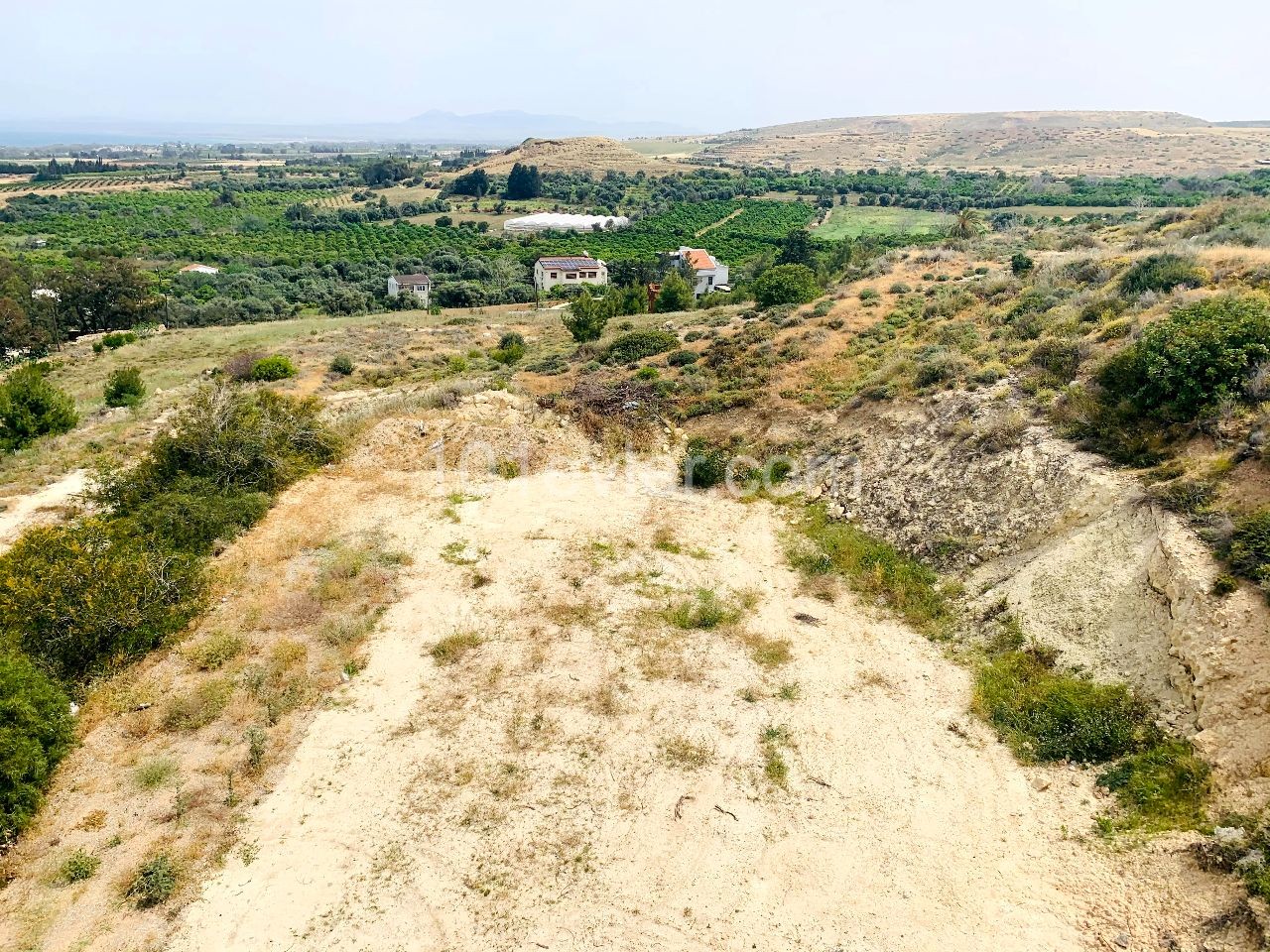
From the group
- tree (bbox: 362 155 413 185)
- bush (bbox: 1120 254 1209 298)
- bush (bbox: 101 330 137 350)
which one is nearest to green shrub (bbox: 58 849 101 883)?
bush (bbox: 1120 254 1209 298)

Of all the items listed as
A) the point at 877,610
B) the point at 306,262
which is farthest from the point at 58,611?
the point at 306,262

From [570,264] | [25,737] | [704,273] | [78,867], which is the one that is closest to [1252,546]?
[78,867]

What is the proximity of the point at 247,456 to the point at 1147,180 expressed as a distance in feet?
390

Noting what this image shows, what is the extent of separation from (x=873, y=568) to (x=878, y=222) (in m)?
76.3

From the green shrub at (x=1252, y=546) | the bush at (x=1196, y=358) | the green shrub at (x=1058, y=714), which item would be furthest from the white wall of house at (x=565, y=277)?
the green shrub at (x=1252, y=546)

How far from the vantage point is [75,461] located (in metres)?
22.7

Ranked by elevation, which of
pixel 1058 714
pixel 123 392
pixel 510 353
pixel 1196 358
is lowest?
pixel 1058 714

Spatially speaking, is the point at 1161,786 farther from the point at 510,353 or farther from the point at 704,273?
the point at 704,273

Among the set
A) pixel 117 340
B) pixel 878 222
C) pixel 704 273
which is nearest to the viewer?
pixel 117 340

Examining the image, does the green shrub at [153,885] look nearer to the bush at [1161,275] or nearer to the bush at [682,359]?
the bush at [682,359]

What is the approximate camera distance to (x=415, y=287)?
60750 mm

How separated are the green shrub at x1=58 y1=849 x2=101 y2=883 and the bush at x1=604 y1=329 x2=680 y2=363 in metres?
23.1

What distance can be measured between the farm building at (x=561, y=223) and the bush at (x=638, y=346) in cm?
6884

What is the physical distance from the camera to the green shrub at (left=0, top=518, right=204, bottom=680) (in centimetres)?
1206
